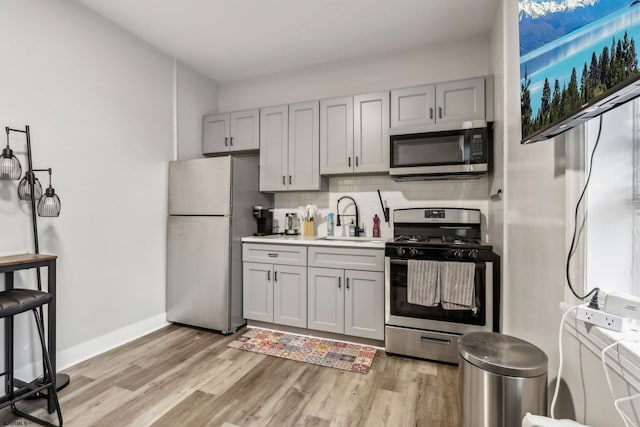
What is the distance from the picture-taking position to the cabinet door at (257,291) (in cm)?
302

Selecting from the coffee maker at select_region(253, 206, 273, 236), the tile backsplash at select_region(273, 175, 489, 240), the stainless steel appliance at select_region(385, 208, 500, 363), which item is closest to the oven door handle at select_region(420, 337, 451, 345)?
the stainless steel appliance at select_region(385, 208, 500, 363)

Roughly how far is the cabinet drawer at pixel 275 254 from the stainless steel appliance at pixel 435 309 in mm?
834

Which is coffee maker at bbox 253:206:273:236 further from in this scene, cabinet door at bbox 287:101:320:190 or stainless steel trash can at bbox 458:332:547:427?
stainless steel trash can at bbox 458:332:547:427

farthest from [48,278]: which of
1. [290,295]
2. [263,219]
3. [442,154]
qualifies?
[442,154]

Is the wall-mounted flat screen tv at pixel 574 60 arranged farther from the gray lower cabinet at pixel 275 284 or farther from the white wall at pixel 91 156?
the white wall at pixel 91 156

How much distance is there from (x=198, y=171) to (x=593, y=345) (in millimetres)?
3106

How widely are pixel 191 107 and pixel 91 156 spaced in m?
1.35

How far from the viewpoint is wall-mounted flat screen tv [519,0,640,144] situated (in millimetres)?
709

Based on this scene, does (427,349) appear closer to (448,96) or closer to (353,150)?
(353,150)

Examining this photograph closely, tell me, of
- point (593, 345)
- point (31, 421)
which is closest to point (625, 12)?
point (593, 345)

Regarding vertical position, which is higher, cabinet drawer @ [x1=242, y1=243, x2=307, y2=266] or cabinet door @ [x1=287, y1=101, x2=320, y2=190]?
cabinet door @ [x1=287, y1=101, x2=320, y2=190]

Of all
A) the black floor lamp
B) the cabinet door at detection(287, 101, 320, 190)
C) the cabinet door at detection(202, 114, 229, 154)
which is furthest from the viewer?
the cabinet door at detection(202, 114, 229, 154)

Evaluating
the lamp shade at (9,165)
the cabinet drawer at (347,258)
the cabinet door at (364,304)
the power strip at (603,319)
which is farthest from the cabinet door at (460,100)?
the lamp shade at (9,165)

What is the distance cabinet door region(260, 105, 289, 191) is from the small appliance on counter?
39 centimetres
